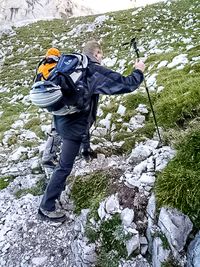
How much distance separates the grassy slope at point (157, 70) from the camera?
5312 mm

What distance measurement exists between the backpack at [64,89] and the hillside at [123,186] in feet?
4.95

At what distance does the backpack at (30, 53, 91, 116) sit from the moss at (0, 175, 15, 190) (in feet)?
9.00

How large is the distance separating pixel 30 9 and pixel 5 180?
198ft

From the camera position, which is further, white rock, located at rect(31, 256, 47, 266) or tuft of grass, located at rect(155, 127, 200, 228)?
white rock, located at rect(31, 256, 47, 266)

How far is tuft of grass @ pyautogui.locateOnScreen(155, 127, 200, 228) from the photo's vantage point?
491 centimetres

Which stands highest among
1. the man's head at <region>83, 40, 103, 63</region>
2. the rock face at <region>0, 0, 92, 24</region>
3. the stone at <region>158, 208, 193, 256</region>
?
the man's head at <region>83, 40, 103, 63</region>

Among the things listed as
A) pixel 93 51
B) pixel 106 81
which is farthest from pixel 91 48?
pixel 106 81

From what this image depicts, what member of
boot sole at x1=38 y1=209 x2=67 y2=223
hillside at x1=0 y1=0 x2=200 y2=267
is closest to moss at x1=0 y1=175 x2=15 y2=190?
hillside at x1=0 y1=0 x2=200 y2=267

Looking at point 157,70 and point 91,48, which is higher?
point 91,48

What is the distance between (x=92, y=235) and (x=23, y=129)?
21.5 feet

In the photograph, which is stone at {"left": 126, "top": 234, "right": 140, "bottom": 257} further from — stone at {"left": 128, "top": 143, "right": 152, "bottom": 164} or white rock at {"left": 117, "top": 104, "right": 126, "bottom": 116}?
white rock at {"left": 117, "top": 104, "right": 126, "bottom": 116}

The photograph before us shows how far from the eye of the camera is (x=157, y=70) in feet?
37.9

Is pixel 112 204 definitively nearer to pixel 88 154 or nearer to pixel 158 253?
pixel 158 253

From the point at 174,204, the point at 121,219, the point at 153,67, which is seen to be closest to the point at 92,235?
the point at 121,219
